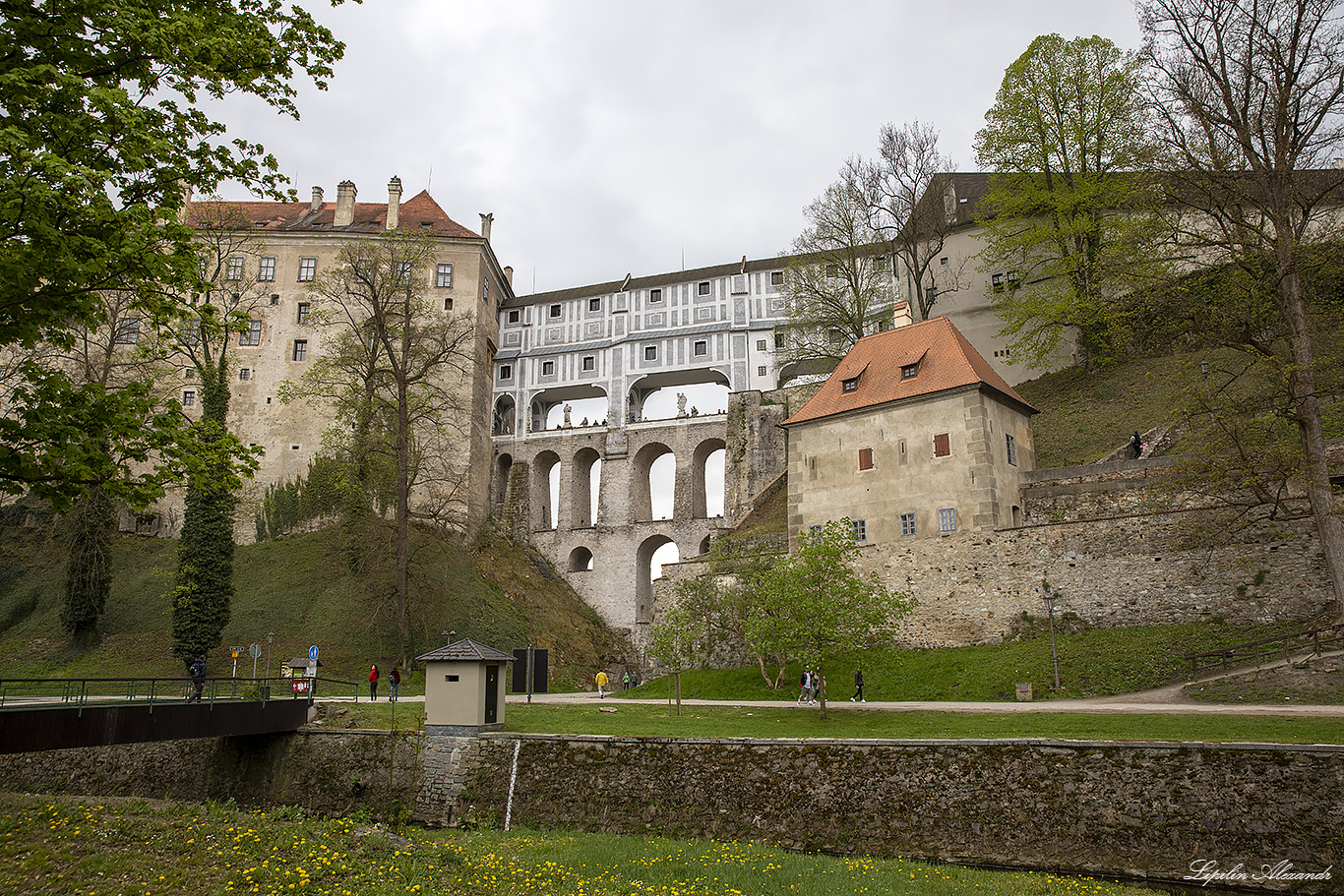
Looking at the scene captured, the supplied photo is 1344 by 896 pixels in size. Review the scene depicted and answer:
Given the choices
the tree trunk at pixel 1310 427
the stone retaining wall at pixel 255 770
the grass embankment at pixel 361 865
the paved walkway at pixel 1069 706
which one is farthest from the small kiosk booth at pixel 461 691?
the tree trunk at pixel 1310 427

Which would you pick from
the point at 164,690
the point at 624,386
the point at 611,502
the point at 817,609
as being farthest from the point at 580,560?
the point at 817,609

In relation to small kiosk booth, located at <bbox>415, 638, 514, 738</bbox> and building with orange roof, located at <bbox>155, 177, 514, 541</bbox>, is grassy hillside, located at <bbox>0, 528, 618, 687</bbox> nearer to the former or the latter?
building with orange roof, located at <bbox>155, 177, 514, 541</bbox>

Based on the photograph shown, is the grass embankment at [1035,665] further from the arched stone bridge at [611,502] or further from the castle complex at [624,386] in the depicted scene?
the arched stone bridge at [611,502]

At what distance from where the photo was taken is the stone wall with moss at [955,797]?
10953mm

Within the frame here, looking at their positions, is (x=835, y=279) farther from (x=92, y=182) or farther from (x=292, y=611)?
(x=92, y=182)

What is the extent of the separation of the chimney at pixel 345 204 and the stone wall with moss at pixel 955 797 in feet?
141

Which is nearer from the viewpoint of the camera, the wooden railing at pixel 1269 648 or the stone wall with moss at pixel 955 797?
the stone wall with moss at pixel 955 797

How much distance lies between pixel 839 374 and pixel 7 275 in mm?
27192

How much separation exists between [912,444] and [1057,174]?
1858 centimetres

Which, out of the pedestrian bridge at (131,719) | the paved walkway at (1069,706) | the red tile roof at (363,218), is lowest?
the paved walkway at (1069,706)

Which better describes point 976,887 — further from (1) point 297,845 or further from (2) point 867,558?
(2) point 867,558

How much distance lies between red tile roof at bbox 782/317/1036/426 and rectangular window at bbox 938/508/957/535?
3.96m

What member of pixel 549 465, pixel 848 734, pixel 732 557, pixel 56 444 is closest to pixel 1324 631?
pixel 848 734

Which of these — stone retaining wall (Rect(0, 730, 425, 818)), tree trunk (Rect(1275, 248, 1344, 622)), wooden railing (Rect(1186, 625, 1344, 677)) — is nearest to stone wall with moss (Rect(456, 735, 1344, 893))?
stone retaining wall (Rect(0, 730, 425, 818))
